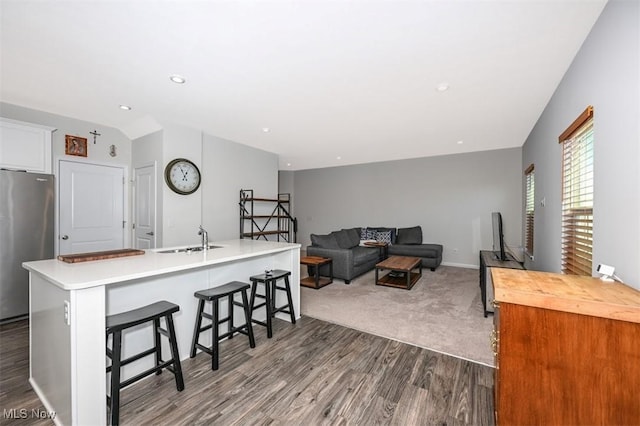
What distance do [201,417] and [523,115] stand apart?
182 inches

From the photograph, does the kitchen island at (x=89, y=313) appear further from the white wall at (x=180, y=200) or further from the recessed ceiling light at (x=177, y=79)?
the recessed ceiling light at (x=177, y=79)

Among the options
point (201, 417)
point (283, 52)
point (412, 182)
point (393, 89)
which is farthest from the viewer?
point (412, 182)

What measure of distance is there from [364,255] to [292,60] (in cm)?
384

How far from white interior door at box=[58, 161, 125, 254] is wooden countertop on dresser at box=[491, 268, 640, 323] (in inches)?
194

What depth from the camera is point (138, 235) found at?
424 centimetres

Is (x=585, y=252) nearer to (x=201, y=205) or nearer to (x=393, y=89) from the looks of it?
(x=393, y=89)

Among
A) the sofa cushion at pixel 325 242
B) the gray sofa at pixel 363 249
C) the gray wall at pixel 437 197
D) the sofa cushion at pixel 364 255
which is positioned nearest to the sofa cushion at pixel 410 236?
the gray sofa at pixel 363 249

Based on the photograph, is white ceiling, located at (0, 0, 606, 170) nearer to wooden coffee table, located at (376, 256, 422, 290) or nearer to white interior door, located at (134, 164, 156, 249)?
white interior door, located at (134, 164, 156, 249)

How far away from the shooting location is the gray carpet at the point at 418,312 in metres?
2.63

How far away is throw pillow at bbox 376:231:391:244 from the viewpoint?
6.59 meters

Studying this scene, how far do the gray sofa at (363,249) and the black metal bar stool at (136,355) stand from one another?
3.14 m

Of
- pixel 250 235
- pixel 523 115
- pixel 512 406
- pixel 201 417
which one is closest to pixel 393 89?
pixel 523 115

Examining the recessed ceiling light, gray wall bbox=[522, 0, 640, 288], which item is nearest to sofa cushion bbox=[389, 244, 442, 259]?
gray wall bbox=[522, 0, 640, 288]

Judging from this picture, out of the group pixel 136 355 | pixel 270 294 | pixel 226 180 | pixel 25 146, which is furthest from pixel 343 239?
pixel 25 146
